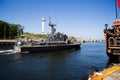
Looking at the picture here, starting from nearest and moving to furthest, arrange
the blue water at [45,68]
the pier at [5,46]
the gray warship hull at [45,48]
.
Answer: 1. the blue water at [45,68]
2. the gray warship hull at [45,48]
3. the pier at [5,46]

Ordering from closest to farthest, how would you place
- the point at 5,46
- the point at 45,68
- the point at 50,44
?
the point at 45,68
the point at 50,44
the point at 5,46

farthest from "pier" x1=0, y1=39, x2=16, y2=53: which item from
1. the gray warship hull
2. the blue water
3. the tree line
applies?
the blue water

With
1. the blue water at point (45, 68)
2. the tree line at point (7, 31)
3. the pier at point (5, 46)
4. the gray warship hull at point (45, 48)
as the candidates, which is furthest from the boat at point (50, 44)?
the tree line at point (7, 31)

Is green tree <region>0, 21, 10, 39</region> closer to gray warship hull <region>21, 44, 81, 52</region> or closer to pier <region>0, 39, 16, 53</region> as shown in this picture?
pier <region>0, 39, 16, 53</region>

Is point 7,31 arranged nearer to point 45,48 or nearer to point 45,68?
point 45,48

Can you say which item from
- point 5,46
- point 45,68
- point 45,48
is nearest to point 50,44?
point 45,48

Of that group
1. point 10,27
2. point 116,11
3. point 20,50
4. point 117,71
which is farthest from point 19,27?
point 117,71

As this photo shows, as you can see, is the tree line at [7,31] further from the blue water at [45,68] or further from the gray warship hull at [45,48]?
the blue water at [45,68]

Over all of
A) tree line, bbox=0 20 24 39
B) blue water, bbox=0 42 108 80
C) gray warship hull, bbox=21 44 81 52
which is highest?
tree line, bbox=0 20 24 39

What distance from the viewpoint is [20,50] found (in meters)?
56.8

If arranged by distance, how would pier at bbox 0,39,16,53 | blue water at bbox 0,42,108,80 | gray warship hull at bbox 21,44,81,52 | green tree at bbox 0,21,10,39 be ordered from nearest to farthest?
blue water at bbox 0,42,108,80
gray warship hull at bbox 21,44,81,52
pier at bbox 0,39,16,53
green tree at bbox 0,21,10,39

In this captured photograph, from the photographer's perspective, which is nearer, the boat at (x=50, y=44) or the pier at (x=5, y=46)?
the boat at (x=50, y=44)

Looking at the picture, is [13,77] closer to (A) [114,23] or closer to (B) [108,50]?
(B) [108,50]

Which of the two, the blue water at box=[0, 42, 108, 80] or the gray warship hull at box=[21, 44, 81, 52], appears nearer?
the blue water at box=[0, 42, 108, 80]
